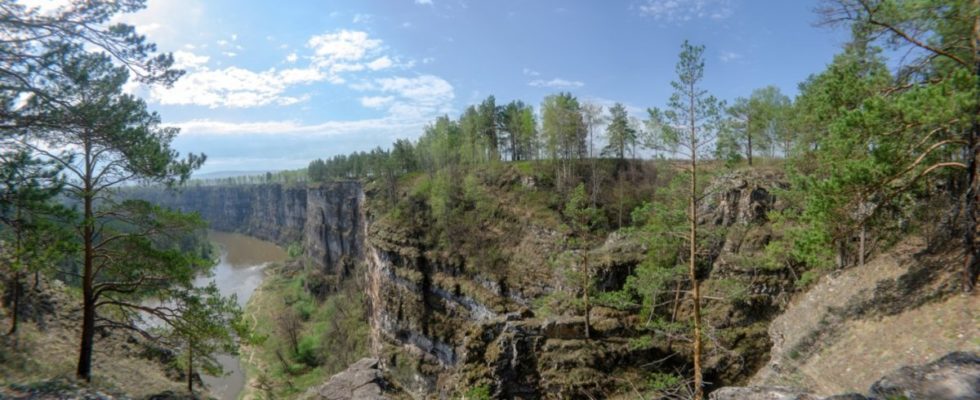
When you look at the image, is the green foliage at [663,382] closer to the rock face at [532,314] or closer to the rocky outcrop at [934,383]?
the rock face at [532,314]

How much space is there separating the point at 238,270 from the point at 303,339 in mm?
71208

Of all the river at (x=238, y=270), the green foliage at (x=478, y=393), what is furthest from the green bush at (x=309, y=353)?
the green foliage at (x=478, y=393)

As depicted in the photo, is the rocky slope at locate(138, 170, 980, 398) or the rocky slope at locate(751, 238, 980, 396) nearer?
the rocky slope at locate(751, 238, 980, 396)

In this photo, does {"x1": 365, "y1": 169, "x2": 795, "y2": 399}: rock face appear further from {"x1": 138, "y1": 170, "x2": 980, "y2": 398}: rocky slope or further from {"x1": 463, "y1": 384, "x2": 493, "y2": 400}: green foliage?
{"x1": 463, "y1": 384, "x2": 493, "y2": 400}: green foliage

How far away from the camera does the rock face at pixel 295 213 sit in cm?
7706

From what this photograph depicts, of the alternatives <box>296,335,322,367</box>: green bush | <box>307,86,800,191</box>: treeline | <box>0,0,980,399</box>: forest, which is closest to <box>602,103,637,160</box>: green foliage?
<box>307,86,800,191</box>: treeline

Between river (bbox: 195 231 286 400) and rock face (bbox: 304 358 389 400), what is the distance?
35773 millimetres

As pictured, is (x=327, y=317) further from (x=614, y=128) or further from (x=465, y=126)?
(x=614, y=128)

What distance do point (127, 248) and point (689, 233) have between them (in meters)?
16.1

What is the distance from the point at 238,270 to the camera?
112m

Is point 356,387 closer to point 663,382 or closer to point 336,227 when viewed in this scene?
point 663,382

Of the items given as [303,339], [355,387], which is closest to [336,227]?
[303,339]

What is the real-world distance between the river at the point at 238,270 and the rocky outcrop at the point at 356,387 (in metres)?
35.8

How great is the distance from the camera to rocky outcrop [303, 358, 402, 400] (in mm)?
Answer: 15992
